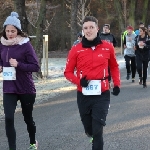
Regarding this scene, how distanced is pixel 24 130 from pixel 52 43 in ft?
137

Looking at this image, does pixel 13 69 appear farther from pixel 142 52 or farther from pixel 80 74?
pixel 142 52

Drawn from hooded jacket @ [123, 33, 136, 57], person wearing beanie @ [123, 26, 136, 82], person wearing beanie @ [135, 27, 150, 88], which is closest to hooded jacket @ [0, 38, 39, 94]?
person wearing beanie @ [135, 27, 150, 88]

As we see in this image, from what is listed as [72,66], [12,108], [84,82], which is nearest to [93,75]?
[84,82]

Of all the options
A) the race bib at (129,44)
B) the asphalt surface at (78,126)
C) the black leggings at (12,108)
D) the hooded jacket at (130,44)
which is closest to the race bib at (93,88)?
the black leggings at (12,108)

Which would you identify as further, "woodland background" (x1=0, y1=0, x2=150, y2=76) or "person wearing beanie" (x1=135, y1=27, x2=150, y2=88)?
"woodland background" (x1=0, y1=0, x2=150, y2=76)

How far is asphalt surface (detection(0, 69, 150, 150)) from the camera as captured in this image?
675cm

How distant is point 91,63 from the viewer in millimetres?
5469

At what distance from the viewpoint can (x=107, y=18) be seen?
1933 inches

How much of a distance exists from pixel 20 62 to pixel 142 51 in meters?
8.41

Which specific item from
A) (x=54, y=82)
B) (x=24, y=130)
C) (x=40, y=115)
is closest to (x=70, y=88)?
(x=54, y=82)

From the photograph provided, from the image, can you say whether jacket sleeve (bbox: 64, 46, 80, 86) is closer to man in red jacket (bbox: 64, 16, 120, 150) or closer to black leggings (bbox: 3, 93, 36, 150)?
man in red jacket (bbox: 64, 16, 120, 150)

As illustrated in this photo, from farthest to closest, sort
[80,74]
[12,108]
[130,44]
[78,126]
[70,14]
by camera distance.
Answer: [70,14] < [130,44] < [78,126] < [12,108] < [80,74]

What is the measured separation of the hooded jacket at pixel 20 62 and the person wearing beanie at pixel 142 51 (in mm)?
7926

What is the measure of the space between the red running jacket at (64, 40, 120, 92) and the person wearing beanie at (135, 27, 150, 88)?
8.06m
